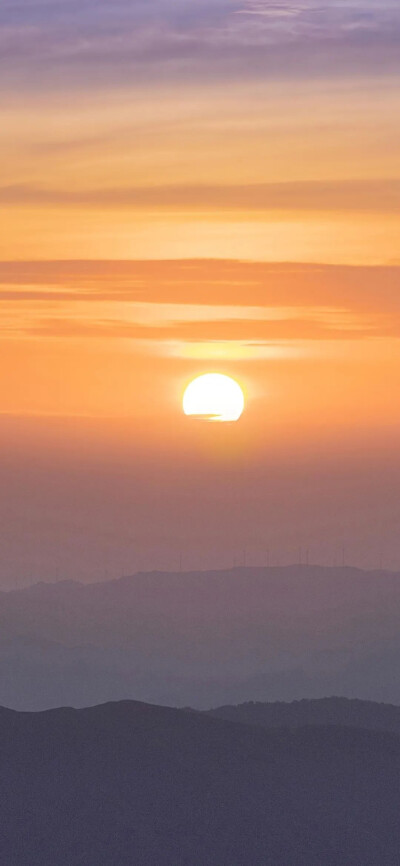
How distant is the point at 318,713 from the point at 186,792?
2982 inches

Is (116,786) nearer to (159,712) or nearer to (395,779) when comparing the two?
(159,712)

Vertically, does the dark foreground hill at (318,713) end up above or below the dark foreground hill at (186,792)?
above

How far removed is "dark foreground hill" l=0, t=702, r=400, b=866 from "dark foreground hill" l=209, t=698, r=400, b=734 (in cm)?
4927

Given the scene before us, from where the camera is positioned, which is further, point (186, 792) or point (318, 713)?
point (318, 713)

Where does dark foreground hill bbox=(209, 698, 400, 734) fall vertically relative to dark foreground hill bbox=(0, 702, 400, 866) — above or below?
above

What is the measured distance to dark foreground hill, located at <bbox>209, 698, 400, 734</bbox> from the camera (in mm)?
148875

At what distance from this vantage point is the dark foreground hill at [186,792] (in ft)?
252

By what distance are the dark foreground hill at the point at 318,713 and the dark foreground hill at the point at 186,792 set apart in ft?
162

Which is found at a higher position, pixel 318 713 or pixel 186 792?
pixel 318 713

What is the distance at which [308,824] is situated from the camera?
82000 millimetres

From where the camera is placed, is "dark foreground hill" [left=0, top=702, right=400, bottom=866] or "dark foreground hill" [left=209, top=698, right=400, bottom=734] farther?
"dark foreground hill" [left=209, top=698, right=400, bottom=734]

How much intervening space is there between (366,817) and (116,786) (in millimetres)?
15190

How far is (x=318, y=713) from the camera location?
157625 millimetres

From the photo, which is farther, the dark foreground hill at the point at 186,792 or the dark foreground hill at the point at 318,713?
the dark foreground hill at the point at 318,713
